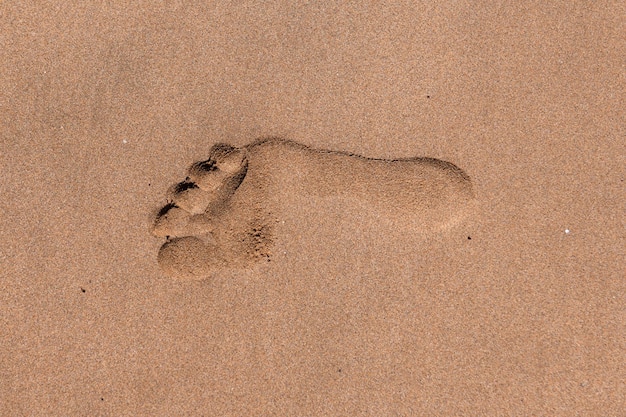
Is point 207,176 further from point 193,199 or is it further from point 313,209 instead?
point 313,209

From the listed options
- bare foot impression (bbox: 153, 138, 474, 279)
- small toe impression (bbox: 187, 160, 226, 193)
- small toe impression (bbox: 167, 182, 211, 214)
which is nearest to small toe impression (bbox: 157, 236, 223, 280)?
bare foot impression (bbox: 153, 138, 474, 279)

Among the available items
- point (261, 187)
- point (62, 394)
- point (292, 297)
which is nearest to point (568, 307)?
point (292, 297)

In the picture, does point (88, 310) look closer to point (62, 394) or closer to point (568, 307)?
point (62, 394)

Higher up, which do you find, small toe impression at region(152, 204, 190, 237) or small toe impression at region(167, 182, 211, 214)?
small toe impression at region(167, 182, 211, 214)

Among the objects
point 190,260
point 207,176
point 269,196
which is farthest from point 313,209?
point 190,260

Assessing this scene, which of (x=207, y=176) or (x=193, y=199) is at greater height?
(x=207, y=176)

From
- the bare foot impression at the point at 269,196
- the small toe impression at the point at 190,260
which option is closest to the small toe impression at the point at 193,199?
the bare foot impression at the point at 269,196

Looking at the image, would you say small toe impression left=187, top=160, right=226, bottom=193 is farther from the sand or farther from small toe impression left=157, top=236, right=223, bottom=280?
small toe impression left=157, top=236, right=223, bottom=280

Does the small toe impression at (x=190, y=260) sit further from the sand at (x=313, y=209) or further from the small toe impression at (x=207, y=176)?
the small toe impression at (x=207, y=176)
